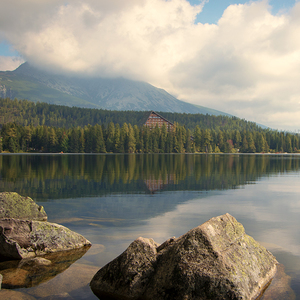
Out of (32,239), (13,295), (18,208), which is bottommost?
(13,295)

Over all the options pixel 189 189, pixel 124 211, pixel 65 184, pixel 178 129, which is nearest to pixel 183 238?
pixel 124 211

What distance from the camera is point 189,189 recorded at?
86.2 feet

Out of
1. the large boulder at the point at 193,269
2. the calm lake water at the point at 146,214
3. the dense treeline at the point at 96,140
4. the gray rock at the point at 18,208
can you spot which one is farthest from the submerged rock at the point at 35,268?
the dense treeline at the point at 96,140

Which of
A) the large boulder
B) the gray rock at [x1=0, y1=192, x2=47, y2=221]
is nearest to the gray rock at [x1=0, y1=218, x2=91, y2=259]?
the gray rock at [x1=0, y1=192, x2=47, y2=221]

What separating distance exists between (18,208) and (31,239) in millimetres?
3466

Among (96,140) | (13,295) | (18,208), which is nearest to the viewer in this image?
(13,295)

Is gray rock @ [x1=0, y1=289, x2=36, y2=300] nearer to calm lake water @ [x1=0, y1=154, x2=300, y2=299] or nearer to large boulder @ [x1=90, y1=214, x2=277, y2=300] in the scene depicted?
calm lake water @ [x1=0, y1=154, x2=300, y2=299]

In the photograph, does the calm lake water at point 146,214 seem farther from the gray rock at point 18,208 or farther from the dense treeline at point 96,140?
the dense treeline at point 96,140

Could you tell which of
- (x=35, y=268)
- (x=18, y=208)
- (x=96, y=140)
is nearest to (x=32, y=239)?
(x=35, y=268)

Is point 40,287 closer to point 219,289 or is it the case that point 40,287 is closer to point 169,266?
point 169,266

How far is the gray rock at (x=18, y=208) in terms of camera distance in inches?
504

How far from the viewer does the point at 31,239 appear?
10453 mm

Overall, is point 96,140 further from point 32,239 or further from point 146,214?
point 32,239

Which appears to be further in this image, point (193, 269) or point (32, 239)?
point (32, 239)
